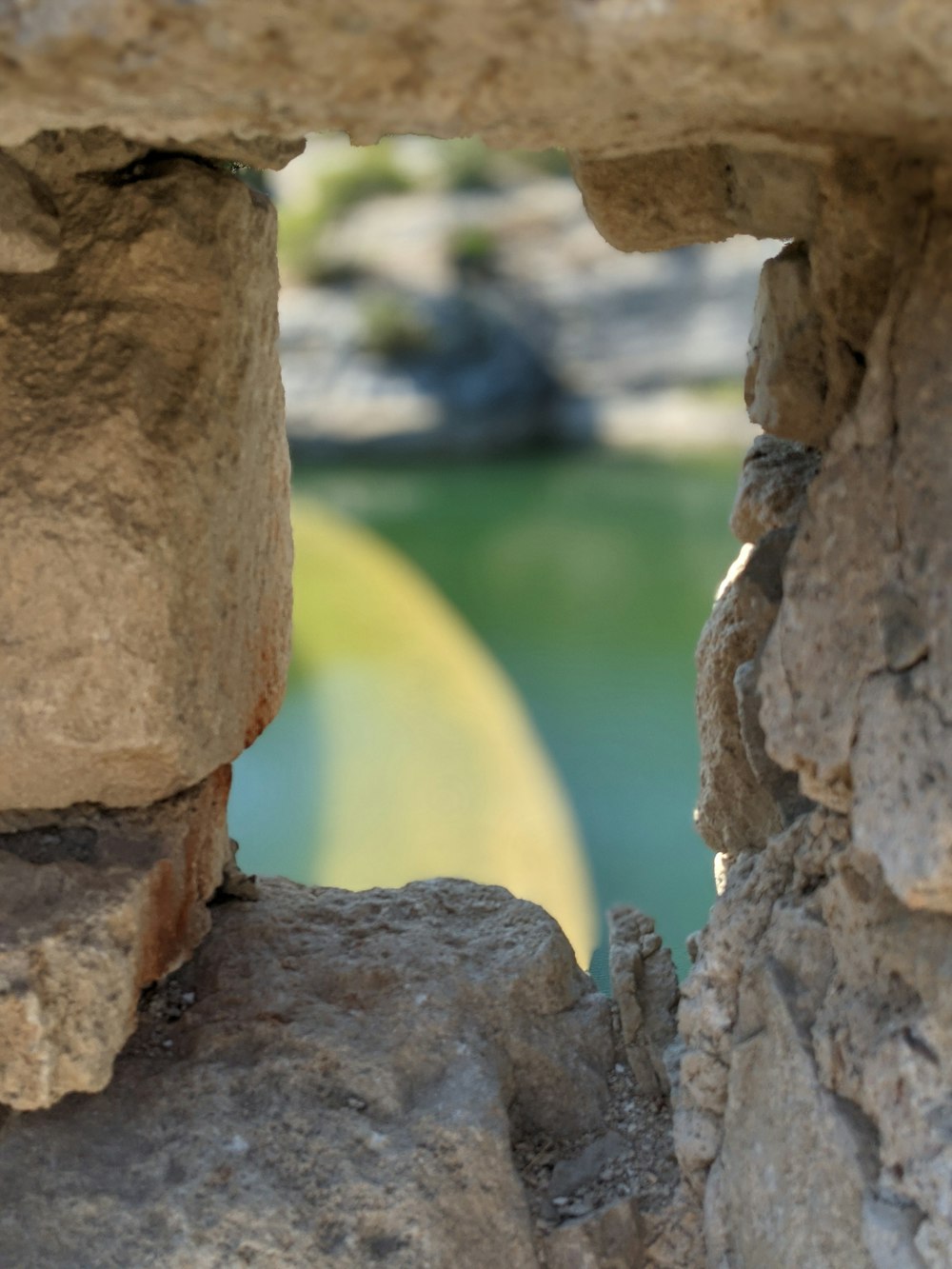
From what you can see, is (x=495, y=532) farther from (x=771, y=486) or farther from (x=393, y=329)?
(x=771, y=486)

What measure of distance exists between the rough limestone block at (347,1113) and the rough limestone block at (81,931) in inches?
2.9

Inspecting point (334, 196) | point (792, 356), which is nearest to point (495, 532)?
point (334, 196)

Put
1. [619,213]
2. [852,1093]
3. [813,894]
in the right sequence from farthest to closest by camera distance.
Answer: [619,213] < [813,894] < [852,1093]

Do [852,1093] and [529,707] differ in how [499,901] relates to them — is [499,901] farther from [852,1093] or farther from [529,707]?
[529,707]

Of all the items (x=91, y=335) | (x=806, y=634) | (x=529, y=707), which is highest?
(x=529, y=707)

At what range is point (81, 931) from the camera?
1183 mm

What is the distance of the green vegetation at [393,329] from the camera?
801 centimetres

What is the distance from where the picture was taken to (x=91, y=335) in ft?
4.07

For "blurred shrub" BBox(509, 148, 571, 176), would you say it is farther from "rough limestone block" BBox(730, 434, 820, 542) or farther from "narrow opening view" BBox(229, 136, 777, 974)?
"rough limestone block" BBox(730, 434, 820, 542)

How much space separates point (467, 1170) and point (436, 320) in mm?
7481

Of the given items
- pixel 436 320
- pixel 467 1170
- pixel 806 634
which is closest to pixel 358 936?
pixel 467 1170

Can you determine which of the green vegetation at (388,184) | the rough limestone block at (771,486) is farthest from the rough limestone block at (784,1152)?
the green vegetation at (388,184)

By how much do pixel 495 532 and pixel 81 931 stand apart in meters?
5.61

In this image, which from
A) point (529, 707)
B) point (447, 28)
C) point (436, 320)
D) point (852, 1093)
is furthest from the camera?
point (436, 320)
